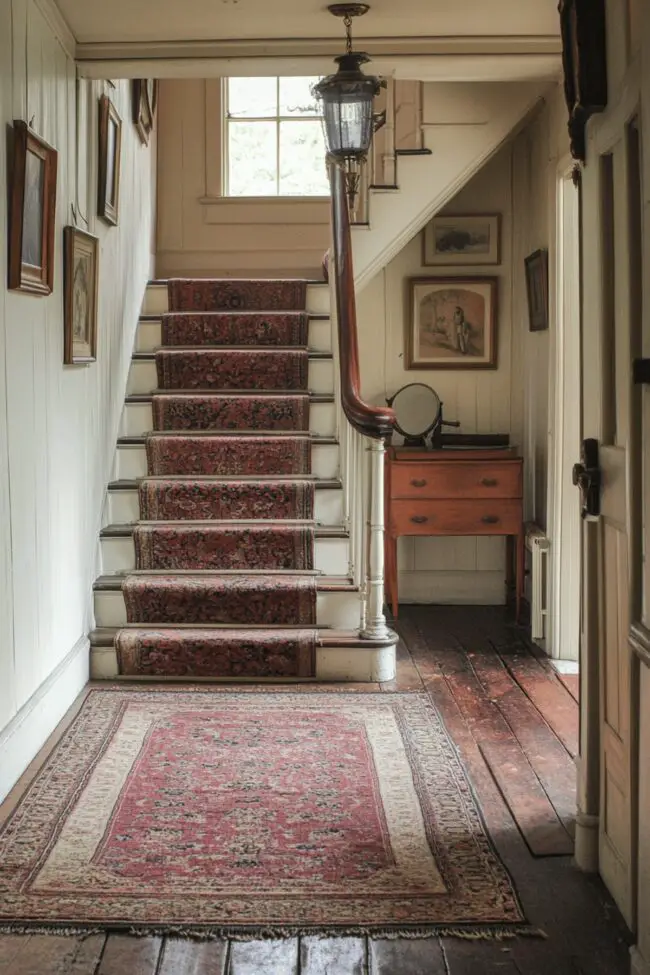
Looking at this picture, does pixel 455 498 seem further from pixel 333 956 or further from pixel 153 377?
pixel 333 956

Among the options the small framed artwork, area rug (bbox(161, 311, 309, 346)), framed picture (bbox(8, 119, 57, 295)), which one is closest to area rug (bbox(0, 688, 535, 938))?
the small framed artwork

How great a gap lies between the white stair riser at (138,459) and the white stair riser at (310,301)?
1.19 metres

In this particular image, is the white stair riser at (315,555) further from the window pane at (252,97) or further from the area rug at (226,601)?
the window pane at (252,97)

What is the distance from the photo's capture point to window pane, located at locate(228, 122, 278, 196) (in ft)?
21.6

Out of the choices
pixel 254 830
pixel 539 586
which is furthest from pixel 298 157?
pixel 254 830

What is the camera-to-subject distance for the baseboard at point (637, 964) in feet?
6.42

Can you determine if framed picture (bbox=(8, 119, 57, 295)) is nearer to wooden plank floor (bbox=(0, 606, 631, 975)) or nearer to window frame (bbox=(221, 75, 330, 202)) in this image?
wooden plank floor (bbox=(0, 606, 631, 975))

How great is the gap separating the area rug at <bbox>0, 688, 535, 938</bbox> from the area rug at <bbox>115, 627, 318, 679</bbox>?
32 cm

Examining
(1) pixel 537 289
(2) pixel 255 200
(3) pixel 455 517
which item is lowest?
(3) pixel 455 517

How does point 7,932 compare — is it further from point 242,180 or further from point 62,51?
point 242,180

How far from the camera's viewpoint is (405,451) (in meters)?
5.53

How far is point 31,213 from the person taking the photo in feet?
A: 10.8

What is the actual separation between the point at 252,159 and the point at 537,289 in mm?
2335

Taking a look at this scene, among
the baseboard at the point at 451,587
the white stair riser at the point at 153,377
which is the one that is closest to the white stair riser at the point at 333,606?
the white stair riser at the point at 153,377
